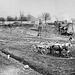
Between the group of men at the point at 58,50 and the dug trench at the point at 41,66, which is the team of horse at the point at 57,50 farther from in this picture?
the dug trench at the point at 41,66

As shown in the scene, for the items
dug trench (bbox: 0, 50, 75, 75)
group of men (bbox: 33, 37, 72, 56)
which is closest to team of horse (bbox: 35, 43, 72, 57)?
group of men (bbox: 33, 37, 72, 56)

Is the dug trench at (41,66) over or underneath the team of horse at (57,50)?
underneath

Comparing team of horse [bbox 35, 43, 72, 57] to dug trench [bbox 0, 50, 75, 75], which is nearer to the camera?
dug trench [bbox 0, 50, 75, 75]

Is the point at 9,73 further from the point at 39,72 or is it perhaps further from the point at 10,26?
the point at 10,26

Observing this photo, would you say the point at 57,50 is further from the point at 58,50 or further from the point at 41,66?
the point at 41,66

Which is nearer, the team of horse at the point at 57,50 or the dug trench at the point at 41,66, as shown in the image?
the dug trench at the point at 41,66

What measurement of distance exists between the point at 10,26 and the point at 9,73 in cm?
3049

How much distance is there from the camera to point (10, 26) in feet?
119

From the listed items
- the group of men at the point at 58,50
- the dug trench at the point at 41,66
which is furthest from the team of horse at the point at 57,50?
the dug trench at the point at 41,66

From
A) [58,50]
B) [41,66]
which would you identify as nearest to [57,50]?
[58,50]

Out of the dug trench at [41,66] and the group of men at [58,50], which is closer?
the dug trench at [41,66]

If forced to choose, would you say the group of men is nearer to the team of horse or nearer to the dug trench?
the team of horse

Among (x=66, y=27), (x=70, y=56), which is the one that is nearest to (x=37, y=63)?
(x=70, y=56)

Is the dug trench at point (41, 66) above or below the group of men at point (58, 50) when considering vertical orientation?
below
